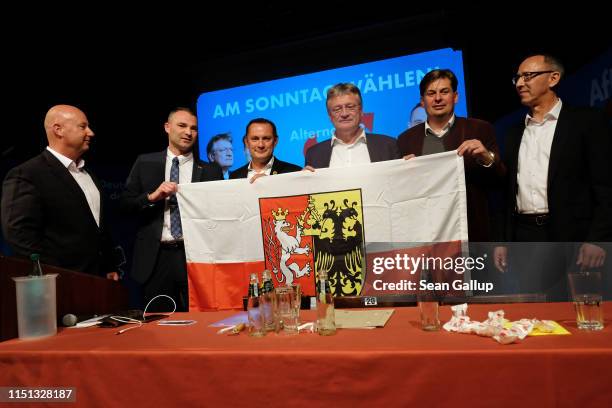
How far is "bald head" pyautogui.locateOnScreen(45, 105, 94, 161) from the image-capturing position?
117 inches

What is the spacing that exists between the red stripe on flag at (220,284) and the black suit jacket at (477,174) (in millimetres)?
1313

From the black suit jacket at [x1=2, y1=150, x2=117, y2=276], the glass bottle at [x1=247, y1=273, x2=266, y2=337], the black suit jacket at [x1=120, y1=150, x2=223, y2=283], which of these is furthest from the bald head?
the glass bottle at [x1=247, y1=273, x2=266, y2=337]

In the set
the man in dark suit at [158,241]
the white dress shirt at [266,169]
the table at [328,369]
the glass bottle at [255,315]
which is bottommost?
the table at [328,369]

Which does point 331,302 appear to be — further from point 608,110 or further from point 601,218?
point 608,110

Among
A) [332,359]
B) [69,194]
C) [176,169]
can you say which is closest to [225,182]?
[176,169]

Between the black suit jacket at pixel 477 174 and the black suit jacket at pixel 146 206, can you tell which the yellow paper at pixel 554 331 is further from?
the black suit jacket at pixel 146 206

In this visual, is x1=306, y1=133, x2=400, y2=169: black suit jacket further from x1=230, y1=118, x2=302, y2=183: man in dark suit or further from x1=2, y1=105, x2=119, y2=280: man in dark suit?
x1=2, y1=105, x2=119, y2=280: man in dark suit

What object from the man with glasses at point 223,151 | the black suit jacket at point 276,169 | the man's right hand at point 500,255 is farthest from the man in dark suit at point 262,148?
the man with glasses at point 223,151

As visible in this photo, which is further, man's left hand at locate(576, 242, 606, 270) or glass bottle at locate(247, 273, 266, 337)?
man's left hand at locate(576, 242, 606, 270)

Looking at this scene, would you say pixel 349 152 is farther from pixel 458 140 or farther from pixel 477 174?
pixel 477 174

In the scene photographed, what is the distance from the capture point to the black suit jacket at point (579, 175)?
258cm

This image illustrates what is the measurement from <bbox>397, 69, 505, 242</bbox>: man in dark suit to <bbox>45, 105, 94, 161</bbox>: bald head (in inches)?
86.1

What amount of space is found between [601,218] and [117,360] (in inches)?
102

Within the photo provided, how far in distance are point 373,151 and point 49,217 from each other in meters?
2.09
